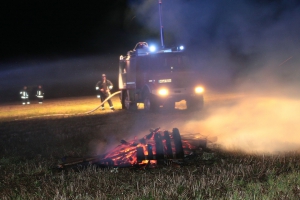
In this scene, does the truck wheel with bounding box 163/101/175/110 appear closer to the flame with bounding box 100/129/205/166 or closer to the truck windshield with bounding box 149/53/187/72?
the truck windshield with bounding box 149/53/187/72

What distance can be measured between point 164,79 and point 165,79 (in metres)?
0.04

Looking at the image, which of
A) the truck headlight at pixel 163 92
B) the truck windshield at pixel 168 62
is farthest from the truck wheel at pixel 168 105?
the truck windshield at pixel 168 62

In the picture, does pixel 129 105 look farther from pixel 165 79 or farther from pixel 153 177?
pixel 153 177

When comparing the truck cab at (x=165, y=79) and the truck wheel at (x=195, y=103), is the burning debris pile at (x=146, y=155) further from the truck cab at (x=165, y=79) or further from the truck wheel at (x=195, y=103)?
the truck wheel at (x=195, y=103)

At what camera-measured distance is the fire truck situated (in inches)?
628

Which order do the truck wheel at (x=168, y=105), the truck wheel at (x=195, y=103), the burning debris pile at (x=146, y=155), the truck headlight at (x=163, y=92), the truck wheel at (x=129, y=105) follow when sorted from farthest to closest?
the truck wheel at (x=129, y=105) → the truck wheel at (x=195, y=103) → the truck wheel at (x=168, y=105) → the truck headlight at (x=163, y=92) → the burning debris pile at (x=146, y=155)

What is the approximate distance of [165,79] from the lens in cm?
1595

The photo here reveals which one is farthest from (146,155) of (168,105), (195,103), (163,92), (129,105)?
(129,105)

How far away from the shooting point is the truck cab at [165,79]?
16.0 m

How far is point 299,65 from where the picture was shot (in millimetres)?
20438

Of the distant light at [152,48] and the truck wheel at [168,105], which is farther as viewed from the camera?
the distant light at [152,48]

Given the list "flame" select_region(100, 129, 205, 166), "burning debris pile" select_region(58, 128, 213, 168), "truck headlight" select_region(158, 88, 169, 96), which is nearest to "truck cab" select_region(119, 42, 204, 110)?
"truck headlight" select_region(158, 88, 169, 96)

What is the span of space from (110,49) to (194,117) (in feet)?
140

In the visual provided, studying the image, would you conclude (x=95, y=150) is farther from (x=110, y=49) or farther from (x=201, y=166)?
(x=110, y=49)
